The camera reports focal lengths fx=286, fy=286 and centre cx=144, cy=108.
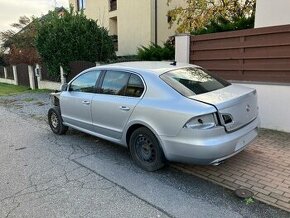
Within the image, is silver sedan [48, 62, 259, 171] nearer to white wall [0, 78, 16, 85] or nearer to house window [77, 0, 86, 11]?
house window [77, 0, 86, 11]

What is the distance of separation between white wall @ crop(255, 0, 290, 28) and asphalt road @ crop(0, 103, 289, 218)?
15.7ft

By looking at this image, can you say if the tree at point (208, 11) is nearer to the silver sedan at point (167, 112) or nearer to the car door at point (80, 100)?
the car door at point (80, 100)

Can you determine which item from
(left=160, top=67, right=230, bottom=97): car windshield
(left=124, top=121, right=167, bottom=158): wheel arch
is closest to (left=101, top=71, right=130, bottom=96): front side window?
(left=124, top=121, right=167, bottom=158): wheel arch

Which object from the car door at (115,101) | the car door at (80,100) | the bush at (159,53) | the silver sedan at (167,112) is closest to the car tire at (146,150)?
the silver sedan at (167,112)

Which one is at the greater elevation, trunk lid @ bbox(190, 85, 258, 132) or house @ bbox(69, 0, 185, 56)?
house @ bbox(69, 0, 185, 56)

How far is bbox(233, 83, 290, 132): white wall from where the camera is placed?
579 centimetres

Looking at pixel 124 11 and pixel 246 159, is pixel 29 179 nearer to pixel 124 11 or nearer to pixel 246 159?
pixel 246 159

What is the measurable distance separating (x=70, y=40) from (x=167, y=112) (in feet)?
33.9

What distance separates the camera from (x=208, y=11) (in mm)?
12102

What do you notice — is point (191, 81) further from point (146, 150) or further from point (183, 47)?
point (183, 47)

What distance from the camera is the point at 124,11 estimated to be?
18672 millimetres

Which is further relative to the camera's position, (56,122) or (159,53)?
(159,53)

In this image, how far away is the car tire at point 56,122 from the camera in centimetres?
631

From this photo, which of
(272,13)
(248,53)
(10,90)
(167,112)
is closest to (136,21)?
(10,90)
